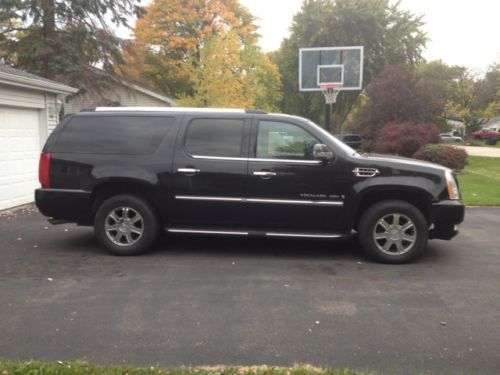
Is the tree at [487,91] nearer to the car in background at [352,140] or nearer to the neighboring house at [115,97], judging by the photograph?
the neighboring house at [115,97]

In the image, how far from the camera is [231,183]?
234 inches

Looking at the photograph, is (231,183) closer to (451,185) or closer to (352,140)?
(451,185)

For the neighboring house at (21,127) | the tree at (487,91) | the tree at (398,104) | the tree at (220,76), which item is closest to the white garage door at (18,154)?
the neighboring house at (21,127)

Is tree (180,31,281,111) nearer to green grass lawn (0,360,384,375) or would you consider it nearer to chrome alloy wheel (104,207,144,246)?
chrome alloy wheel (104,207,144,246)

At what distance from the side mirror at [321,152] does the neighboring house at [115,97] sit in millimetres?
14692

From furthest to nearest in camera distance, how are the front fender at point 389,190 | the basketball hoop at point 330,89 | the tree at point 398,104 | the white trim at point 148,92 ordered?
the white trim at point 148,92
the tree at point 398,104
the basketball hoop at point 330,89
the front fender at point 389,190

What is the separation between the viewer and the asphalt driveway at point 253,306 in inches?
137

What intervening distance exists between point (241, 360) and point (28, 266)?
3492 millimetres

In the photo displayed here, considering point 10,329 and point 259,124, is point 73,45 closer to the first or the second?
point 259,124

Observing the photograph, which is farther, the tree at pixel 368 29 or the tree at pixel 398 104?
the tree at pixel 368 29

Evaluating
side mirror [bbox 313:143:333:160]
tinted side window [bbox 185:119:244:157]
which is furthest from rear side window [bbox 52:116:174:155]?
side mirror [bbox 313:143:333:160]

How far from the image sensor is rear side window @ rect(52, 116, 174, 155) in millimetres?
6141

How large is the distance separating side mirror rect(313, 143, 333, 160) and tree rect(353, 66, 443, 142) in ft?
54.3

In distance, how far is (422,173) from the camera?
5758 millimetres
